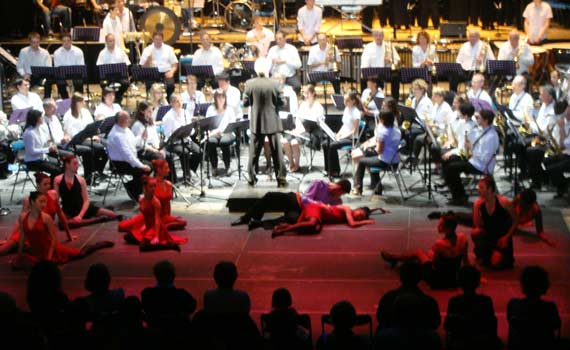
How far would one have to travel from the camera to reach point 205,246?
11.8m

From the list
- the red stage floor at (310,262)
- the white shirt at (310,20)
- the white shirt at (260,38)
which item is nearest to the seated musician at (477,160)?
the red stage floor at (310,262)

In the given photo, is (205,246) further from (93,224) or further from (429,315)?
(429,315)

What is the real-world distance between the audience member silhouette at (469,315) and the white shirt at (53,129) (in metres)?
7.68

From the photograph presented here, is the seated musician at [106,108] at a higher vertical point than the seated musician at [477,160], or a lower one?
higher

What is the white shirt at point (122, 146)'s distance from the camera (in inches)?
527

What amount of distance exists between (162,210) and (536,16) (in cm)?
959

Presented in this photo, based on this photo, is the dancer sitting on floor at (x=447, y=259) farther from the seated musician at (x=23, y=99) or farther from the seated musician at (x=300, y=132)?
the seated musician at (x=23, y=99)

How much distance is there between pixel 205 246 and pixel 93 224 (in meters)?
1.66

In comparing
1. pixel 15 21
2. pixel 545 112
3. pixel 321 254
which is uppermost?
pixel 15 21

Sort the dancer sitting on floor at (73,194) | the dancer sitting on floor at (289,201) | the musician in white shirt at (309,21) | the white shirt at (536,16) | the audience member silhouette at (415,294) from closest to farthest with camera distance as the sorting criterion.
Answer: the audience member silhouette at (415,294) < the dancer sitting on floor at (289,201) < the dancer sitting on floor at (73,194) < the white shirt at (536,16) < the musician in white shirt at (309,21)

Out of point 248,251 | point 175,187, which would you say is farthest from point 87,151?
point 248,251

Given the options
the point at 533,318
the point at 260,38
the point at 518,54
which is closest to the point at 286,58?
the point at 260,38

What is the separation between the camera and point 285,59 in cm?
1772

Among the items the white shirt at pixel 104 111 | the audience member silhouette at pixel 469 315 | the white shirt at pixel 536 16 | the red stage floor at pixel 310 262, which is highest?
the white shirt at pixel 536 16
